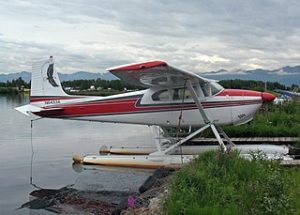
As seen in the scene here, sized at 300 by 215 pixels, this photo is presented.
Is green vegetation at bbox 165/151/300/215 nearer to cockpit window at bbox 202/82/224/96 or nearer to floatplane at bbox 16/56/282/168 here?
floatplane at bbox 16/56/282/168

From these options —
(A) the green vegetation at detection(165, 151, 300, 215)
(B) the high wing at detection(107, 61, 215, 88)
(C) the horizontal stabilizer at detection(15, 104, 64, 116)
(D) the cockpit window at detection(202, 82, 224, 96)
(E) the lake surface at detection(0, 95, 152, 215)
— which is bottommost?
(E) the lake surface at detection(0, 95, 152, 215)

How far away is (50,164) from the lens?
11953 mm

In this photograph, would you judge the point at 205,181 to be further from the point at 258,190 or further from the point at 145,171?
the point at 145,171

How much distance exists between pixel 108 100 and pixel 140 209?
262 inches

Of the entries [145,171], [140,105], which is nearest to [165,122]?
[140,105]

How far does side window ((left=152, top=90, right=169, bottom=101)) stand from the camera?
1148cm

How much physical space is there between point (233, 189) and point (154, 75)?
17.1 feet

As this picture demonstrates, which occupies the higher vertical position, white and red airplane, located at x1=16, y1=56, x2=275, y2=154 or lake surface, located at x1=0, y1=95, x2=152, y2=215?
white and red airplane, located at x1=16, y1=56, x2=275, y2=154

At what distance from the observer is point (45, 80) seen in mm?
12773

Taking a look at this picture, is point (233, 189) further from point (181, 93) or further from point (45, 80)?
point (45, 80)

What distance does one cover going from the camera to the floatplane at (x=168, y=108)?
1077 cm

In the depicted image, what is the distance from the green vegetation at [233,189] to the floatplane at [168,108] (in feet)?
12.3

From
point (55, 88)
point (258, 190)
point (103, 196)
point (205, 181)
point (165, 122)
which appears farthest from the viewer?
point (55, 88)

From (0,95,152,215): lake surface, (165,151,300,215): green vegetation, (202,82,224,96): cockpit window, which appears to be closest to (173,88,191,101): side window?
(202,82,224,96): cockpit window
